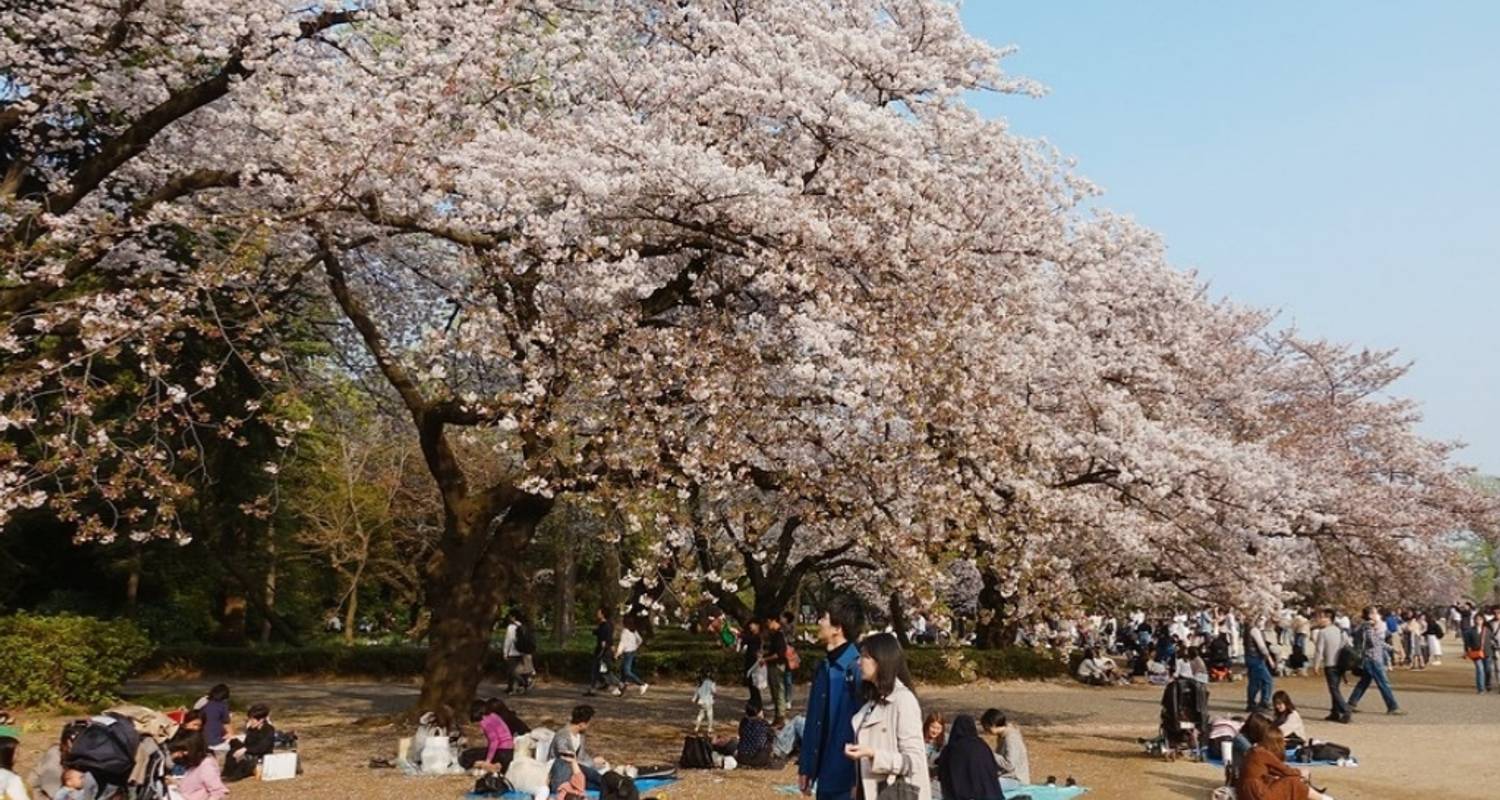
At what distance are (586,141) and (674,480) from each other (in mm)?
3964

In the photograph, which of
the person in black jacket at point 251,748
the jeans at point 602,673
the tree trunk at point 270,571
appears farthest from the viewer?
the tree trunk at point 270,571

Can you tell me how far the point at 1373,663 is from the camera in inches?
741

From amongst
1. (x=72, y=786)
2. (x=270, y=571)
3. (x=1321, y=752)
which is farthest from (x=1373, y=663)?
(x=270, y=571)

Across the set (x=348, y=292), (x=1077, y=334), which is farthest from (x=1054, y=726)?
(x=348, y=292)

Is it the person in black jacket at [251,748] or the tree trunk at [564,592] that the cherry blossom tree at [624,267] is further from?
the tree trunk at [564,592]

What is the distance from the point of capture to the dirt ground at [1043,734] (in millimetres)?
12062

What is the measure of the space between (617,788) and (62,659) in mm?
11560

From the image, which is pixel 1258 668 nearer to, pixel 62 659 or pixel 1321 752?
pixel 1321 752

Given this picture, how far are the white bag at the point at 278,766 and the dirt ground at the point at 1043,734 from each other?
0.23 meters

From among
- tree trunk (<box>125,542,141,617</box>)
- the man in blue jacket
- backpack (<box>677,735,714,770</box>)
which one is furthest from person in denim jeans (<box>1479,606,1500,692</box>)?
tree trunk (<box>125,542,141,617</box>)

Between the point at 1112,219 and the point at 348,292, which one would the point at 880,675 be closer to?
the point at 348,292

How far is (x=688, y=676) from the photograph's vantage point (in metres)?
26.7

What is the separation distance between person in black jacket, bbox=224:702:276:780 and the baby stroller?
10298 mm

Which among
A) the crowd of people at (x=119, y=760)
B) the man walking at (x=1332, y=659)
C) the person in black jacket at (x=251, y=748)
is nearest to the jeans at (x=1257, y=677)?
the man walking at (x=1332, y=659)
